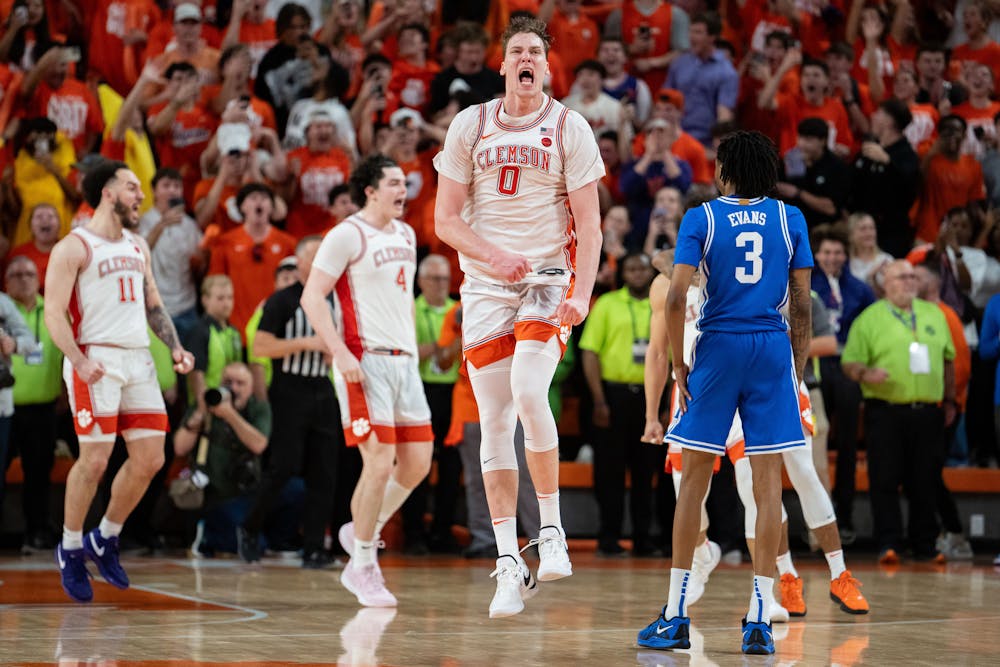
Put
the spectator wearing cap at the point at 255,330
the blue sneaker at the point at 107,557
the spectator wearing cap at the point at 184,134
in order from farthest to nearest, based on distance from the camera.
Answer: the spectator wearing cap at the point at 184,134 → the spectator wearing cap at the point at 255,330 → the blue sneaker at the point at 107,557

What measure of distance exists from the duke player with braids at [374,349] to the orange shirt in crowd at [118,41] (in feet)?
22.3

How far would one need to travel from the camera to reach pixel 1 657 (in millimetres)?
6121

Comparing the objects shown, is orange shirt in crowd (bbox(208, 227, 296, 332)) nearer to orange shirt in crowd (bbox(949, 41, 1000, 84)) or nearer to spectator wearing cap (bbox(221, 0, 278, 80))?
spectator wearing cap (bbox(221, 0, 278, 80))

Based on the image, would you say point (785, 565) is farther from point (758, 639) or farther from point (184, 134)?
point (184, 134)

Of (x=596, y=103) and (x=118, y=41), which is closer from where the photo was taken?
(x=596, y=103)

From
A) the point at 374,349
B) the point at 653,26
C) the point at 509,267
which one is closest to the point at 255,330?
the point at 374,349

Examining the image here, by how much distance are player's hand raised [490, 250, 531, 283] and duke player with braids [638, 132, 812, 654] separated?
711mm

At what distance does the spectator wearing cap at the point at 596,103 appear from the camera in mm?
15023

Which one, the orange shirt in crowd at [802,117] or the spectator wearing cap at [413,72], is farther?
the orange shirt in crowd at [802,117]

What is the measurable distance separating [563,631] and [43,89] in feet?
29.5

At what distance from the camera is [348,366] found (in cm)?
862

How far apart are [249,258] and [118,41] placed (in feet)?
12.3

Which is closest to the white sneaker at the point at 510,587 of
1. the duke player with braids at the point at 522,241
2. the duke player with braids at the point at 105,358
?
the duke player with braids at the point at 522,241

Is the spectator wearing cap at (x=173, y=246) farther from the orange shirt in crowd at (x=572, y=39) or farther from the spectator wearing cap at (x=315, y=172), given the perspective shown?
the orange shirt in crowd at (x=572, y=39)
